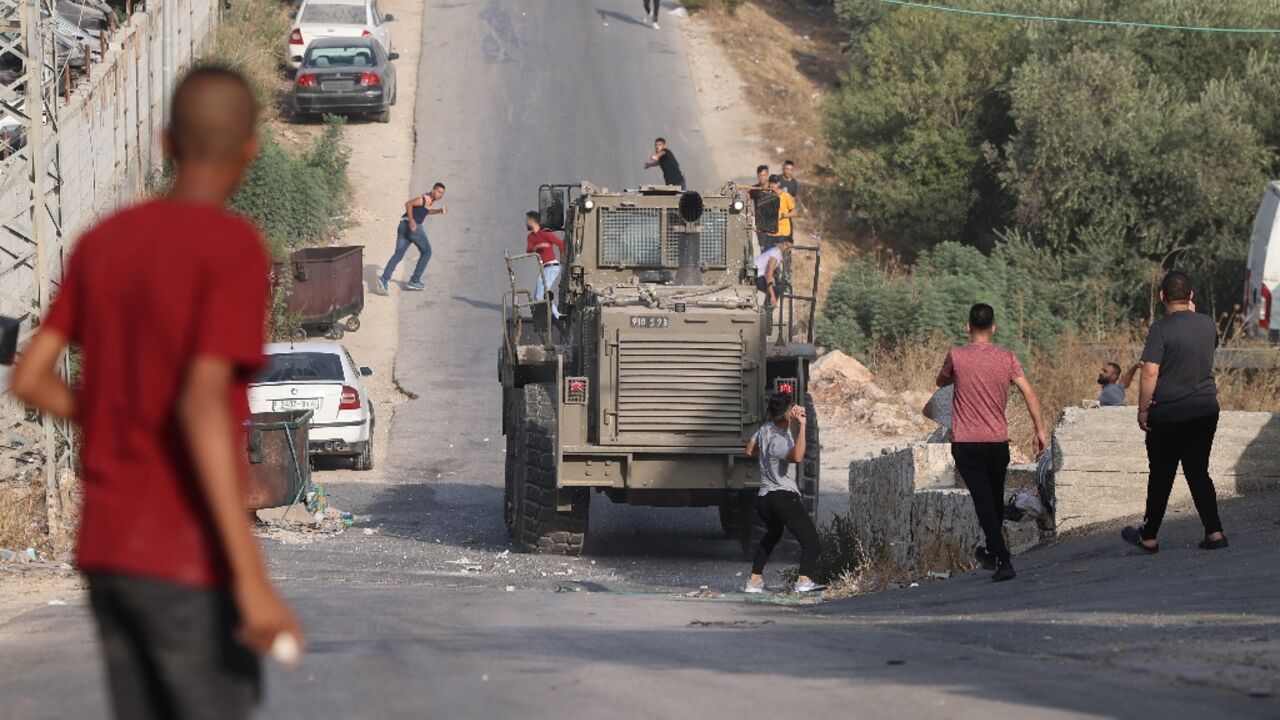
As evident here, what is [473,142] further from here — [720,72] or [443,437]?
[443,437]

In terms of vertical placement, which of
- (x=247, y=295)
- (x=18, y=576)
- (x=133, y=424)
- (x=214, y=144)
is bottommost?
(x=18, y=576)

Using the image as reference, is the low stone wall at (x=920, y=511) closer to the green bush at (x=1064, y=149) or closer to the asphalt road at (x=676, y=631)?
the asphalt road at (x=676, y=631)

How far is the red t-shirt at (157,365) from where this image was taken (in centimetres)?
374

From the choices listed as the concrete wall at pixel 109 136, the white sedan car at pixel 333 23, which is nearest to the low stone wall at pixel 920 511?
the concrete wall at pixel 109 136

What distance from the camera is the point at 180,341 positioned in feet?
12.4

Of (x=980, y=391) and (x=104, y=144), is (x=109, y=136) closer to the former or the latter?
(x=104, y=144)

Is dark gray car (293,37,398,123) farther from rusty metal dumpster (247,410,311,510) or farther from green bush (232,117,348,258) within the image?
rusty metal dumpster (247,410,311,510)

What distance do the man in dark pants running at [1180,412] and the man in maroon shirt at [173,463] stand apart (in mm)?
8266

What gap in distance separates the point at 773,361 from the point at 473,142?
76.9 feet

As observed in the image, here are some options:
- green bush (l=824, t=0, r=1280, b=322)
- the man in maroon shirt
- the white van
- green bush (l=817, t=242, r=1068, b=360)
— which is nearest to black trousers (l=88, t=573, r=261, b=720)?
the man in maroon shirt

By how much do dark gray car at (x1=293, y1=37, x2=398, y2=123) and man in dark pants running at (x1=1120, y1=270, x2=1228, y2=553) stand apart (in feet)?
89.3

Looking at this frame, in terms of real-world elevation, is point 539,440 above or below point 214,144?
below

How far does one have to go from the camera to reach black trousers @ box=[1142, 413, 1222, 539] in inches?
438

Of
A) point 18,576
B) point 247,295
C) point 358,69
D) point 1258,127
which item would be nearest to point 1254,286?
point 1258,127
